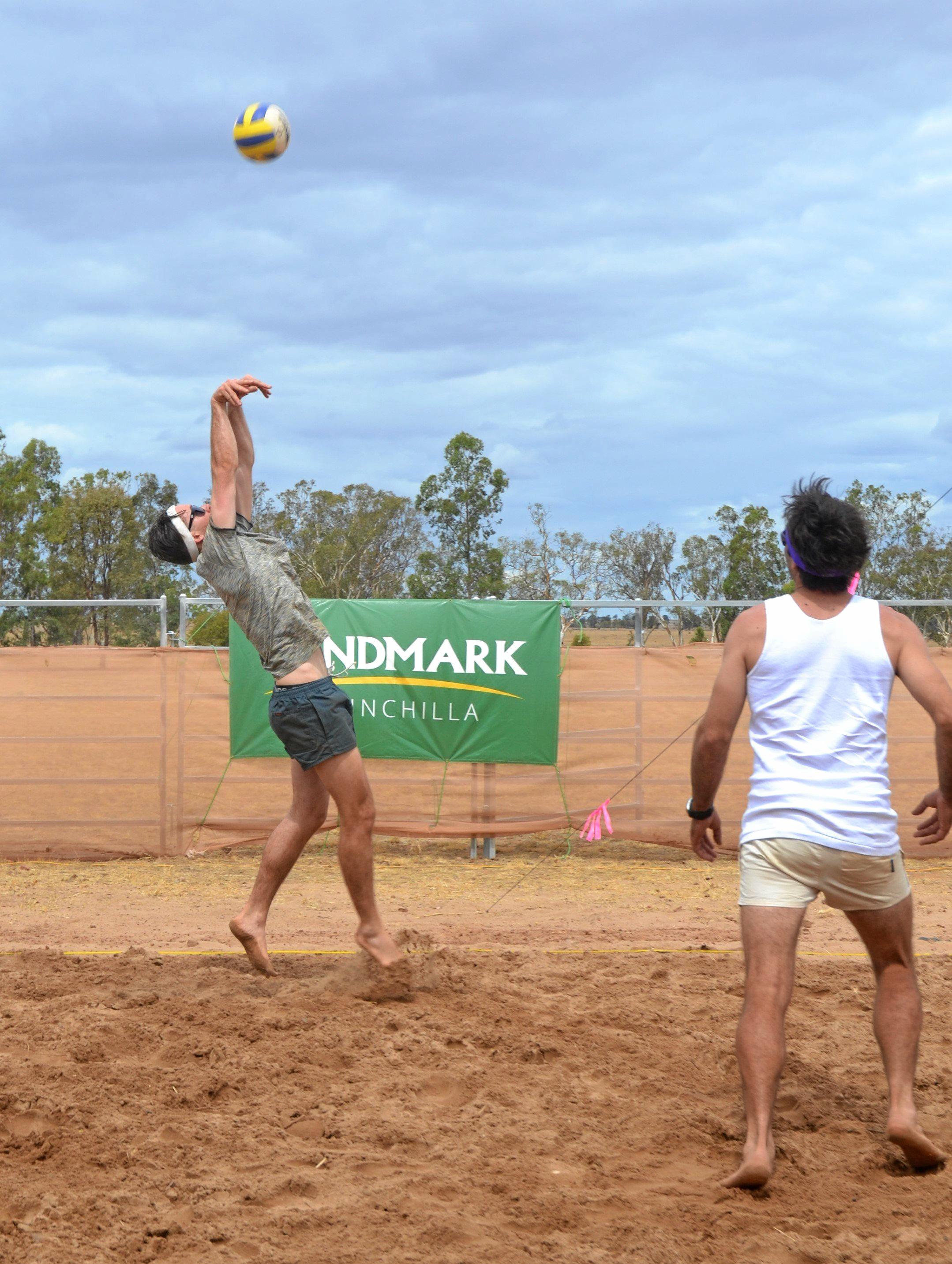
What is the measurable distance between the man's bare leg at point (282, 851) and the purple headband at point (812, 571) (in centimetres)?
240

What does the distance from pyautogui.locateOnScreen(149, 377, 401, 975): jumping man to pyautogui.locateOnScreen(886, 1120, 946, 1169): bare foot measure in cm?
221

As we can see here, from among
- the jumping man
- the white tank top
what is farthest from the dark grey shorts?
the white tank top

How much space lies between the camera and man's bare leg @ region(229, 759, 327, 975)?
4996mm

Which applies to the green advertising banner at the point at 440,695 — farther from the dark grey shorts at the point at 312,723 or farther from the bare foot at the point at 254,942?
the dark grey shorts at the point at 312,723

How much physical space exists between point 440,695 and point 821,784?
6563mm

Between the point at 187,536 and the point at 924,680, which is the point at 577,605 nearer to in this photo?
the point at 187,536

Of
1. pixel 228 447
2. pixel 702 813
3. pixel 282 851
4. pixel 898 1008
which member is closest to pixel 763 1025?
pixel 898 1008

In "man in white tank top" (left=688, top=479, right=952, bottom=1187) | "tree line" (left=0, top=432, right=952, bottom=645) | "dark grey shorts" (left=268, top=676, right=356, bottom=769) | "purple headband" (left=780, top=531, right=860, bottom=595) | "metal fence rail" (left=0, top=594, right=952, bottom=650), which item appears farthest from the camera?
"tree line" (left=0, top=432, right=952, bottom=645)

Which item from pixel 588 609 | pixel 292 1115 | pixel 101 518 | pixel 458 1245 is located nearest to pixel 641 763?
pixel 588 609

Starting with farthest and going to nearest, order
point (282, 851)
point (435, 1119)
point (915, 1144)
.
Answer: point (282, 851) → point (435, 1119) → point (915, 1144)

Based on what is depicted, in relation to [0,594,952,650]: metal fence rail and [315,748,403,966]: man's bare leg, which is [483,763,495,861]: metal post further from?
[315,748,403,966]: man's bare leg

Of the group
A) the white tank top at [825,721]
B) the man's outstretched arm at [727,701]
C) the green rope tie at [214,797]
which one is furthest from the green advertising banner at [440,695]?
the white tank top at [825,721]

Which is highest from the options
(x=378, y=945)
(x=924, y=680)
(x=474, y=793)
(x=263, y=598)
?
(x=263, y=598)

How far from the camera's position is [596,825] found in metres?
9.74
